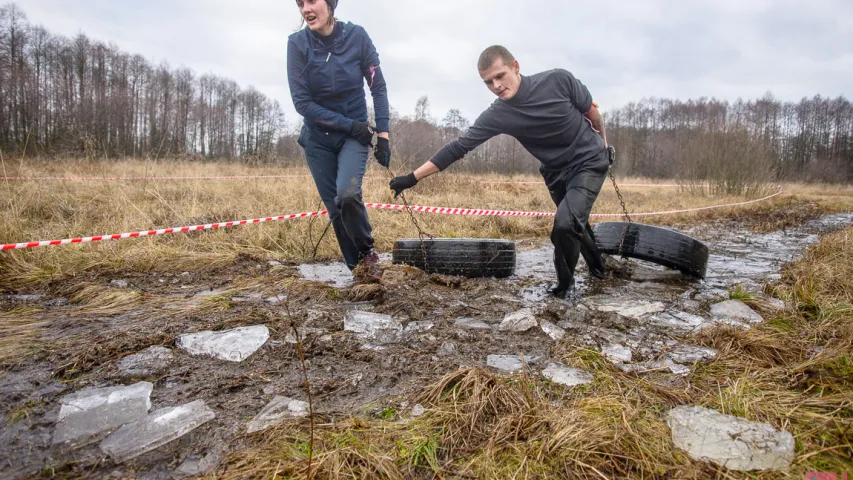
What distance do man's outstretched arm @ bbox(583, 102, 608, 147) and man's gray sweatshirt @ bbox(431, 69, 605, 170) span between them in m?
0.10

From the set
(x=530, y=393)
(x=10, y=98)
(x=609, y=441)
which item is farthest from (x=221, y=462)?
(x=10, y=98)

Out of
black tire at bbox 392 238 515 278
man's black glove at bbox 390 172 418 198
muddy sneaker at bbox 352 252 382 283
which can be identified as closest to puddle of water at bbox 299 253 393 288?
muddy sneaker at bbox 352 252 382 283

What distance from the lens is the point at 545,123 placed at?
3803mm

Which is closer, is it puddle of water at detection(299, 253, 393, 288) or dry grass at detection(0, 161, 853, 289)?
puddle of water at detection(299, 253, 393, 288)

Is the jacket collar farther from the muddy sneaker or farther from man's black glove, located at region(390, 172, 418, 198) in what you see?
the muddy sneaker

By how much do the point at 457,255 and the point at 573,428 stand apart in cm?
282

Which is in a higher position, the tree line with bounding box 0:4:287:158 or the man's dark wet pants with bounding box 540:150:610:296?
the tree line with bounding box 0:4:287:158

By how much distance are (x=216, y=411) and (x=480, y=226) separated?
6.31m

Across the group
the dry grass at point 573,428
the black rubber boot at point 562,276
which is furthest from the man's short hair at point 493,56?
the dry grass at point 573,428

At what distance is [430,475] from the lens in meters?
1.40

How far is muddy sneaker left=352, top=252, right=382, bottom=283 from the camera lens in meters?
3.75

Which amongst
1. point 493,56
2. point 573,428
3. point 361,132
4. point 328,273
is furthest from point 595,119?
point 573,428

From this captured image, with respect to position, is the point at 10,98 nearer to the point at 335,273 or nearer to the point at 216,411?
the point at 335,273

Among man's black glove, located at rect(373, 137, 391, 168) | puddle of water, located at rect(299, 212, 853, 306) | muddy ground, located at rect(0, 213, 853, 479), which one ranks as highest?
man's black glove, located at rect(373, 137, 391, 168)
